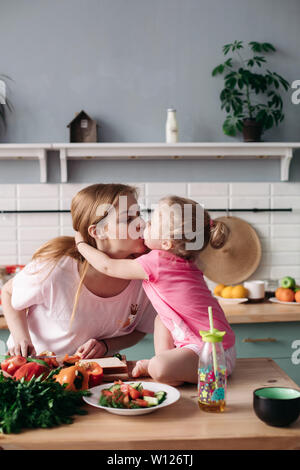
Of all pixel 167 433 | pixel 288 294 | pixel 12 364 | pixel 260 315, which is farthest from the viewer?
pixel 288 294

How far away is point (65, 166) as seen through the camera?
306 centimetres

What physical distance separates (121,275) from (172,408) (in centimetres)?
50

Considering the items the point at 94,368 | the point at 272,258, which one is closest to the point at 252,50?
the point at 272,258

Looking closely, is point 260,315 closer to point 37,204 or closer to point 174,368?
point 174,368

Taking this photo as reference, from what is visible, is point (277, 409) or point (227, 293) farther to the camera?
point (227, 293)

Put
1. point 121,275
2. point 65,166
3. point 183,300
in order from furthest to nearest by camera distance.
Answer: point 65,166
point 121,275
point 183,300

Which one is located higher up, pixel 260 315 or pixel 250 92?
pixel 250 92

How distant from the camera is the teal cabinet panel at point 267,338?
2.58m

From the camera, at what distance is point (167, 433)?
3.24ft

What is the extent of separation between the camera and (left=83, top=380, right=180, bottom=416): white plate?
1.05 meters

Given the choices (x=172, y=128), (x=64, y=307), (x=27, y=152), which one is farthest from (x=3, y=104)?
(x=64, y=307)

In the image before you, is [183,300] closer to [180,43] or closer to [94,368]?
[94,368]

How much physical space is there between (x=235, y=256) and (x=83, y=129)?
123cm

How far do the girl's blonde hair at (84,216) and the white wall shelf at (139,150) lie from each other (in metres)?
1.35
